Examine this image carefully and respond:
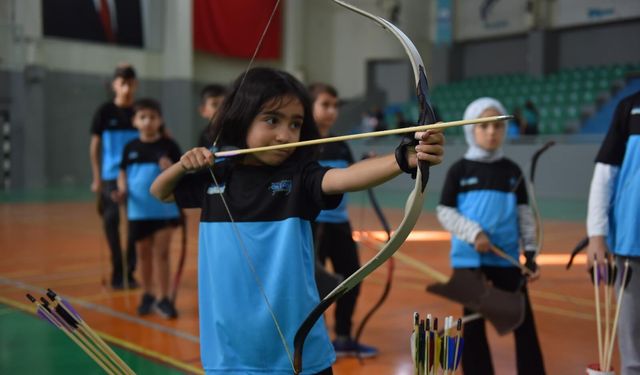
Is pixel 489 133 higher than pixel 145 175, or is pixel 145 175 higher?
pixel 489 133

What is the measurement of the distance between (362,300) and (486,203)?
6.27 feet

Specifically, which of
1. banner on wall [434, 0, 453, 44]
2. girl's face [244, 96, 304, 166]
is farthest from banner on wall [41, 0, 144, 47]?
girl's face [244, 96, 304, 166]

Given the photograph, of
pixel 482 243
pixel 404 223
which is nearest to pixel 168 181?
pixel 404 223

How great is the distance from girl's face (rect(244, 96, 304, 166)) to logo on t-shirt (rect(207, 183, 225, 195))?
0.40 feet

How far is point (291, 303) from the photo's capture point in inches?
56.9

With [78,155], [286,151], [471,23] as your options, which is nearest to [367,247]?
[286,151]

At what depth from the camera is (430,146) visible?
3.51 feet

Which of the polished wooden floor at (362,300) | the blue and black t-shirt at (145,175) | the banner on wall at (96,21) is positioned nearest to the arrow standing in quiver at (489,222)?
the polished wooden floor at (362,300)

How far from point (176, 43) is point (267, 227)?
14427 mm

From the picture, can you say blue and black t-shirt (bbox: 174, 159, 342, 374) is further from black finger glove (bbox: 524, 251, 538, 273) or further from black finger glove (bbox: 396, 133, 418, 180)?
black finger glove (bbox: 524, 251, 538, 273)

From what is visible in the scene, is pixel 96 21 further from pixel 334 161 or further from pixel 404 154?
pixel 404 154

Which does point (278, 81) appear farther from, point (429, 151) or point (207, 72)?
point (207, 72)

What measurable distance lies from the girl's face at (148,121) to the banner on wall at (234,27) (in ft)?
39.5

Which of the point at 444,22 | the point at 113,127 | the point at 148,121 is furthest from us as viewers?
the point at 444,22
